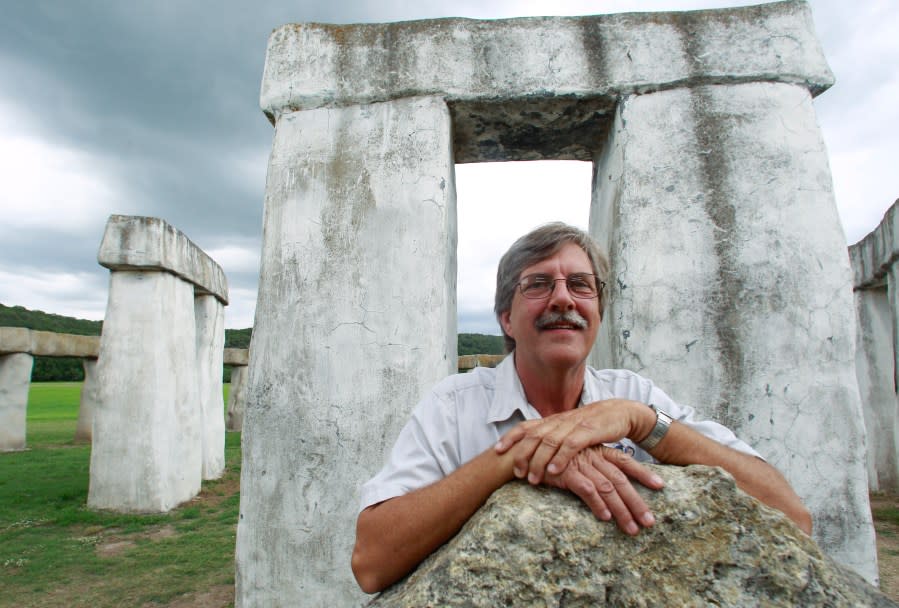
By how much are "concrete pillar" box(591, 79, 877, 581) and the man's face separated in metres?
1.01

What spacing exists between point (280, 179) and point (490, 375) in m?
1.70

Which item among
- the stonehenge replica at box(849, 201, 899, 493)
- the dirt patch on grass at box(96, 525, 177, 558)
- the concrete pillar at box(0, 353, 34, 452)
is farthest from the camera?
the concrete pillar at box(0, 353, 34, 452)

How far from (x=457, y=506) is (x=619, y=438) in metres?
0.43

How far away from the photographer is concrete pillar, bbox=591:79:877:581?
100 inches

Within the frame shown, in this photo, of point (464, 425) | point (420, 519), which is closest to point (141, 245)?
point (464, 425)

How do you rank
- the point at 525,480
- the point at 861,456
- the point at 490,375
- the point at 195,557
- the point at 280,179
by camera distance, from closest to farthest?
the point at 525,480 → the point at 490,375 → the point at 861,456 → the point at 280,179 → the point at 195,557

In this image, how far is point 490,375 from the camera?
6.12 ft

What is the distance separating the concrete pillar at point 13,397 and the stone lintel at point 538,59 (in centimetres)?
1061

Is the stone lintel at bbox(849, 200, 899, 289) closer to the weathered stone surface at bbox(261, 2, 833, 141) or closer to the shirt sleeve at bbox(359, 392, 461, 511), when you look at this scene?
the weathered stone surface at bbox(261, 2, 833, 141)

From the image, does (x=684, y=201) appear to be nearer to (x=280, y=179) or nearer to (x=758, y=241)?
(x=758, y=241)

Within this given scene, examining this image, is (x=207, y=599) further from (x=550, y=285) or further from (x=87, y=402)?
(x=87, y=402)

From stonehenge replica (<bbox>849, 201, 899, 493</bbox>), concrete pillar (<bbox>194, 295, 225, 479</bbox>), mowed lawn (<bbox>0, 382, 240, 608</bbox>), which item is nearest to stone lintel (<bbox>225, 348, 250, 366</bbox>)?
concrete pillar (<bbox>194, 295, 225, 479</bbox>)

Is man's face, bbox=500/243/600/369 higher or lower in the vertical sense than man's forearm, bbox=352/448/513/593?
higher

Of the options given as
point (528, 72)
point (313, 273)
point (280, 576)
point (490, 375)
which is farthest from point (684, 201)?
point (280, 576)
